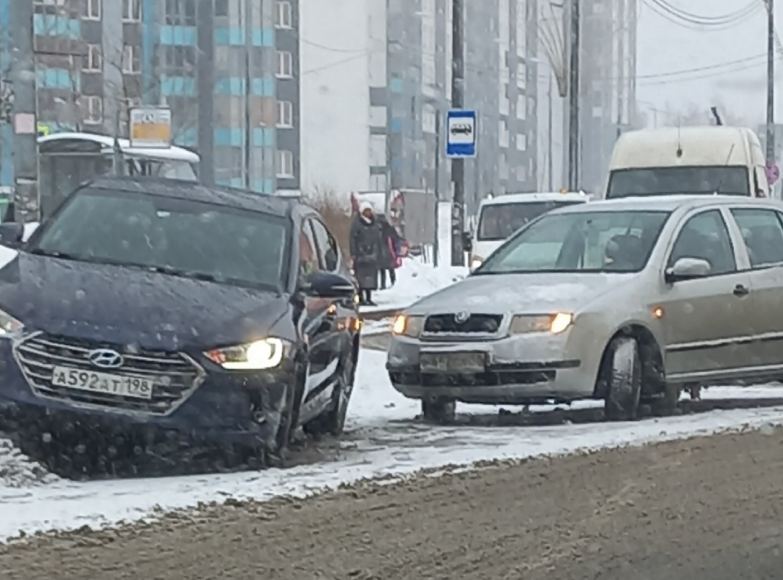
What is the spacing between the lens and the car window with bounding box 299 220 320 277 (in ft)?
33.2

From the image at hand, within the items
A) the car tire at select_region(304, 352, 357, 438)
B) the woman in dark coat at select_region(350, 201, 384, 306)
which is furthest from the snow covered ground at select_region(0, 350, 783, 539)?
the woman in dark coat at select_region(350, 201, 384, 306)

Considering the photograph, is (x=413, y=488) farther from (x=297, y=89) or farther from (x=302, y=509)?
(x=297, y=89)

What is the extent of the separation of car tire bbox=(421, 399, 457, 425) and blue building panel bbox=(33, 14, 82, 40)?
215 feet

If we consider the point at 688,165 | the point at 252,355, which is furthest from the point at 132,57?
the point at 252,355

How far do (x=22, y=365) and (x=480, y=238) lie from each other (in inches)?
711

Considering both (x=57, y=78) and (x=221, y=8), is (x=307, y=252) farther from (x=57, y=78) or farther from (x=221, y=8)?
(x=221, y=8)

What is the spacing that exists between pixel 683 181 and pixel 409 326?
11.5 metres

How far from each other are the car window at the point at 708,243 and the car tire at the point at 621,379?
1.07m

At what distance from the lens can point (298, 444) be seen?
10.3 metres

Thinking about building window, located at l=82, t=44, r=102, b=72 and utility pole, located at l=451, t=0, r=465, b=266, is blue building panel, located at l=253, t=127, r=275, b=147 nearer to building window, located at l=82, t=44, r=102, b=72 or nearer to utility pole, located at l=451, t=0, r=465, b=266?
building window, located at l=82, t=44, r=102, b=72

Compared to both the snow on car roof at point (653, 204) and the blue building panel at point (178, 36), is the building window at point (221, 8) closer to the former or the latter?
the blue building panel at point (178, 36)

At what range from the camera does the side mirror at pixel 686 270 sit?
38.0ft

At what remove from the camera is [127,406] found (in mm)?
8461

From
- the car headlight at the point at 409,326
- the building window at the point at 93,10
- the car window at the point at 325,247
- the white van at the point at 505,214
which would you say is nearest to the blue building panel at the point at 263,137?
the building window at the point at 93,10
